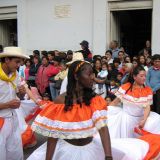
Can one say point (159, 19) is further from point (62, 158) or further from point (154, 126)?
point (62, 158)

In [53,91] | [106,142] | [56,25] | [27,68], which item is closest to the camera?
[106,142]

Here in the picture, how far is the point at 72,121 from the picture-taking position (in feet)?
12.9

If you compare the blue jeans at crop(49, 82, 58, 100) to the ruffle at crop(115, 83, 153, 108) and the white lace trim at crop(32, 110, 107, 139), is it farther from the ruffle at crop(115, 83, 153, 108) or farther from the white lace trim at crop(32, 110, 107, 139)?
the white lace trim at crop(32, 110, 107, 139)

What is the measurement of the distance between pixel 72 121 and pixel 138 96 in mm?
3038

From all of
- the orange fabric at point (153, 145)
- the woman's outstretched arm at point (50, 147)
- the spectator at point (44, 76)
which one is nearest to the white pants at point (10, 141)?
the woman's outstretched arm at point (50, 147)

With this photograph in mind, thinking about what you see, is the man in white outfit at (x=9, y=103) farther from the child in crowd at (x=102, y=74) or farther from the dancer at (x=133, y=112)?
the child in crowd at (x=102, y=74)

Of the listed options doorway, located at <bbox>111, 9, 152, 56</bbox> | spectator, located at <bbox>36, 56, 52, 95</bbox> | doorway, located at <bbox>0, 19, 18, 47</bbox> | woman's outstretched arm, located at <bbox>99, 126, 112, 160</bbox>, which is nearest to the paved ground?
woman's outstretched arm, located at <bbox>99, 126, 112, 160</bbox>

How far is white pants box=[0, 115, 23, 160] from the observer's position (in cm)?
510

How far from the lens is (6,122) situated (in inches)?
203

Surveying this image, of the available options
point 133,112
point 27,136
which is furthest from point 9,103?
point 27,136

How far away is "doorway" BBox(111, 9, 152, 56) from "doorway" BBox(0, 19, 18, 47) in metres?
4.97

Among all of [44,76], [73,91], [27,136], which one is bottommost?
[27,136]

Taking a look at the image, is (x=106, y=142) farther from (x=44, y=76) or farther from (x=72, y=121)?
(x=44, y=76)

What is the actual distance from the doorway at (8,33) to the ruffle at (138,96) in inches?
499
